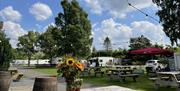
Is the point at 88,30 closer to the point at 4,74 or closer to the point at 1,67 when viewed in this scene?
the point at 1,67

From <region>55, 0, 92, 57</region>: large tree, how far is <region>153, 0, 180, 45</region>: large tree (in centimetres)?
2938

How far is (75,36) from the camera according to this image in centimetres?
5953

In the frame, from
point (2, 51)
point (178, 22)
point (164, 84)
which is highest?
point (178, 22)

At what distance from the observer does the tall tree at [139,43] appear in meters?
111

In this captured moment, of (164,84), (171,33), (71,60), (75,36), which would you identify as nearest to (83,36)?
(75,36)

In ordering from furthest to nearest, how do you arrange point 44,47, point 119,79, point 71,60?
point 44,47, point 119,79, point 71,60

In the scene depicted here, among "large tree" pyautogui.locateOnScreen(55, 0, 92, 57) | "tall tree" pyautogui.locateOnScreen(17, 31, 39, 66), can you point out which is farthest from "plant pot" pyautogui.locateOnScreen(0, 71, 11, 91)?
"tall tree" pyautogui.locateOnScreen(17, 31, 39, 66)

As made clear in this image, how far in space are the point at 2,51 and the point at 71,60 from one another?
13870 mm

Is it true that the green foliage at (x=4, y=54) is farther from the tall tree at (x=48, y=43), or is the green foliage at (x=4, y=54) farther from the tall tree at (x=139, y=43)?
the tall tree at (x=139, y=43)

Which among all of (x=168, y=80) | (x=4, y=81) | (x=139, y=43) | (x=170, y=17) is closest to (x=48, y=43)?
(x=139, y=43)

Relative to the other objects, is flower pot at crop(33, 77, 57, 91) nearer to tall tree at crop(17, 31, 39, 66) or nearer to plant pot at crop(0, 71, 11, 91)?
plant pot at crop(0, 71, 11, 91)

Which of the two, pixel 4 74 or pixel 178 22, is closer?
pixel 4 74

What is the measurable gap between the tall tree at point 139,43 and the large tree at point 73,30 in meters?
50.1

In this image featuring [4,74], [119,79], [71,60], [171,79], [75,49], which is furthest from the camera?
[75,49]
